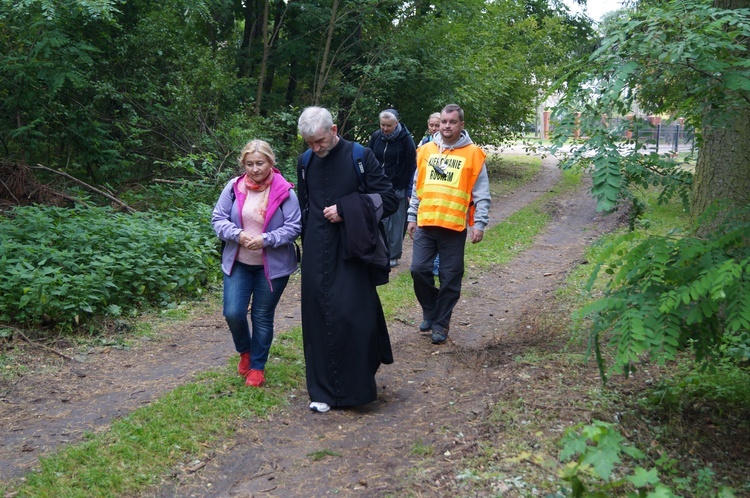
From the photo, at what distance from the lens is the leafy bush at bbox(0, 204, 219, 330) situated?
7.46 meters

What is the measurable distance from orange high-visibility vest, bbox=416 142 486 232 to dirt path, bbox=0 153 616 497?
1266 millimetres

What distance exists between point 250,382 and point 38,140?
28.6ft

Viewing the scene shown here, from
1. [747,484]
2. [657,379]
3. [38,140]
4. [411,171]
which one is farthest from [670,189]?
[38,140]

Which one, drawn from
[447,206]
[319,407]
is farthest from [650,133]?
[319,407]

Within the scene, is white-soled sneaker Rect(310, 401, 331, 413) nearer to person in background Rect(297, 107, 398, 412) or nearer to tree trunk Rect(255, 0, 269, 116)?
person in background Rect(297, 107, 398, 412)

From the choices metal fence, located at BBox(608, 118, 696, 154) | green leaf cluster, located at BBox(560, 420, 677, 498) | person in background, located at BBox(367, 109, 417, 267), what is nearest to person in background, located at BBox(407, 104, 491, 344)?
metal fence, located at BBox(608, 118, 696, 154)

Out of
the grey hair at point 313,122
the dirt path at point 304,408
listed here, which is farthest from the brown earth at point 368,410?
the grey hair at point 313,122

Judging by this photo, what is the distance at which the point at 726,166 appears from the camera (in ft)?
19.6

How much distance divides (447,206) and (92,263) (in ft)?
13.0

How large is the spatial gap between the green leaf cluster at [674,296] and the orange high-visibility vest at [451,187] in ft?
8.06

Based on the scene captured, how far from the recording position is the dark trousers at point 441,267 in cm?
711

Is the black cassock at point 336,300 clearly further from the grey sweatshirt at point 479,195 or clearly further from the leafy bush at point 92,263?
the leafy bush at point 92,263

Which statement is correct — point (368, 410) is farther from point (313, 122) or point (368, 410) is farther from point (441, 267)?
point (313, 122)

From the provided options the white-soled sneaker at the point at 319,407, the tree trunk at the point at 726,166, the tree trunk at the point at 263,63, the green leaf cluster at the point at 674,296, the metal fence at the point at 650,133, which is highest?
the tree trunk at the point at 263,63
